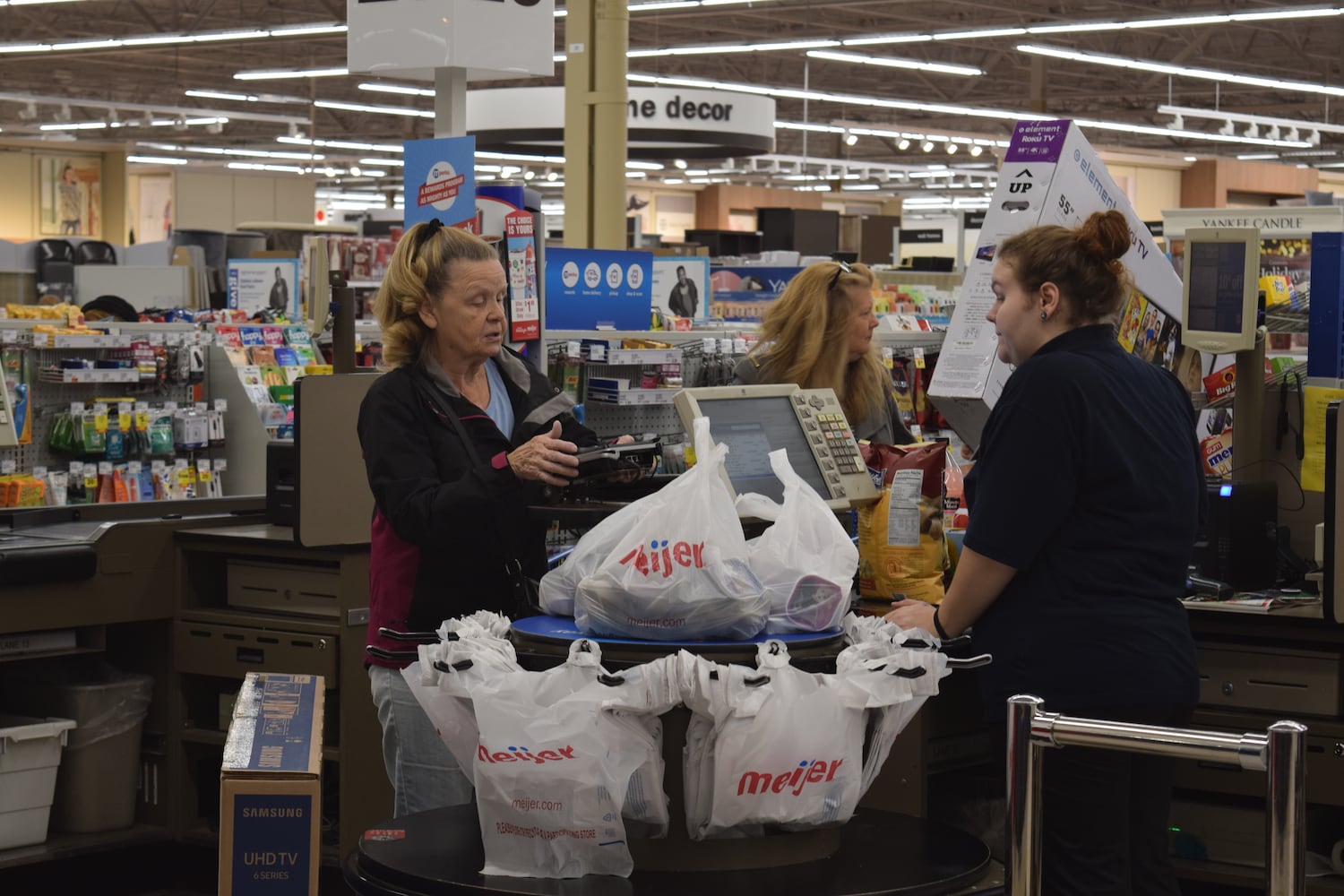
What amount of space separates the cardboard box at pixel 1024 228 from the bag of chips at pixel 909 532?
90 cm

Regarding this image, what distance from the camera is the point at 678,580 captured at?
200 centimetres

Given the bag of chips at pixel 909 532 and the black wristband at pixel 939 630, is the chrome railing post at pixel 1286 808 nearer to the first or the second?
the black wristband at pixel 939 630

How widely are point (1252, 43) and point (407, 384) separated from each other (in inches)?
757

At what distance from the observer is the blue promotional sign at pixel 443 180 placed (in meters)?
4.34

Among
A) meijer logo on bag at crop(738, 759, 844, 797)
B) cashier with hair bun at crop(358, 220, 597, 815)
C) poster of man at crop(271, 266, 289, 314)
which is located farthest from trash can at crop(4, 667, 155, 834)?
poster of man at crop(271, 266, 289, 314)

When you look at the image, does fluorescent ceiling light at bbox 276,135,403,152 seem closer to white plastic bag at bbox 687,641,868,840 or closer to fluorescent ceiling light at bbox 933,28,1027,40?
fluorescent ceiling light at bbox 933,28,1027,40

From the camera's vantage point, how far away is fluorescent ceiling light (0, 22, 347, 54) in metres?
15.8

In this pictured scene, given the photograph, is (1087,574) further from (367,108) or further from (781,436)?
(367,108)

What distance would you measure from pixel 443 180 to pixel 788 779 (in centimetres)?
286

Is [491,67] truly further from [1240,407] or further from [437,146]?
[1240,407]

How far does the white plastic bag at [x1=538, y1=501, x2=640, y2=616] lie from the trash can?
2333 mm

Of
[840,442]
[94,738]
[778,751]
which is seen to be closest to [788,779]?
[778,751]

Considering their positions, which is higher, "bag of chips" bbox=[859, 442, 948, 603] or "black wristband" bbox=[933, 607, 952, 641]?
"bag of chips" bbox=[859, 442, 948, 603]

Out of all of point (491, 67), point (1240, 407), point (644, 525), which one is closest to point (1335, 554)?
point (1240, 407)
